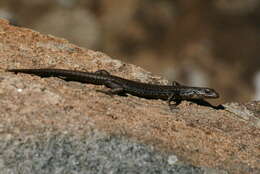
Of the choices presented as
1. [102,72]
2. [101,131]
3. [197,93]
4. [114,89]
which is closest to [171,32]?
[197,93]

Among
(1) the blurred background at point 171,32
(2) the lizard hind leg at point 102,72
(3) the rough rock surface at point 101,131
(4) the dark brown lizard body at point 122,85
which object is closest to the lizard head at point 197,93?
→ (4) the dark brown lizard body at point 122,85

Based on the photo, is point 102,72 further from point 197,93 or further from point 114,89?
point 197,93

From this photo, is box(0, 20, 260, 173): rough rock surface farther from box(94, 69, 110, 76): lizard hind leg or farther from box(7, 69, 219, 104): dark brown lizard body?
box(94, 69, 110, 76): lizard hind leg

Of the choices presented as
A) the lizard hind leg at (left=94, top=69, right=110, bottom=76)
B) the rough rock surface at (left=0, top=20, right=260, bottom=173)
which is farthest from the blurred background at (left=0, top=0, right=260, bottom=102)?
the rough rock surface at (left=0, top=20, right=260, bottom=173)

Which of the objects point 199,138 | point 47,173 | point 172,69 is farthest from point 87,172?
point 172,69

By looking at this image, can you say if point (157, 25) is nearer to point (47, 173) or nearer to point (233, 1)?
point (233, 1)

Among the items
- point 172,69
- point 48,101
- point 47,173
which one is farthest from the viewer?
point 172,69

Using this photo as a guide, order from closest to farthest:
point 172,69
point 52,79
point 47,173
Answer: point 47,173, point 52,79, point 172,69
